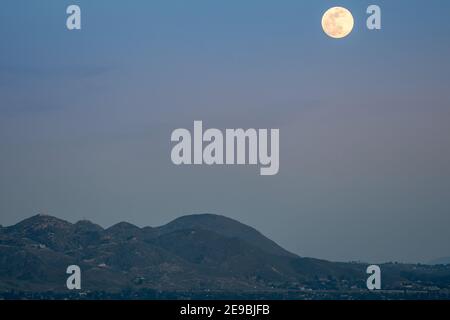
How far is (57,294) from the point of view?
19562cm
